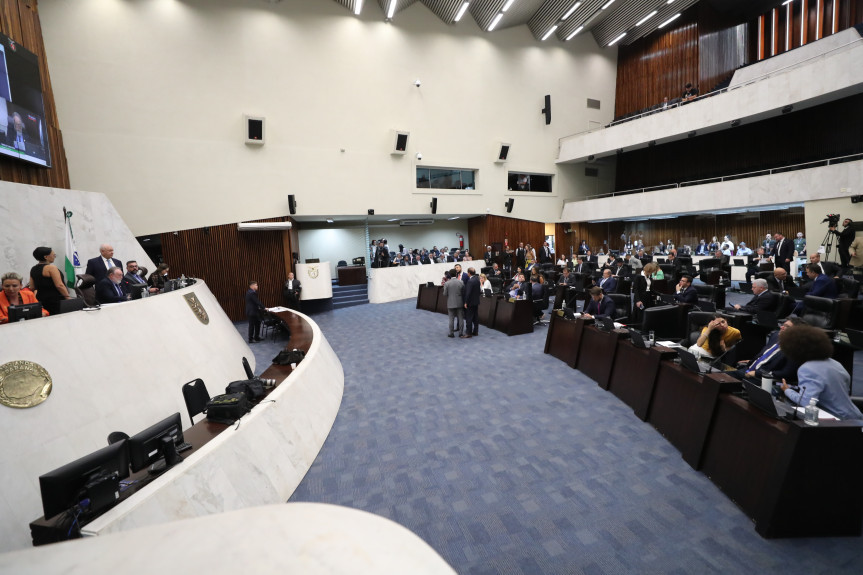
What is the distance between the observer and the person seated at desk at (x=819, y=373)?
2.55m

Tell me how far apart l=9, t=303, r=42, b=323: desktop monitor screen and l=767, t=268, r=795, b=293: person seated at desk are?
965cm

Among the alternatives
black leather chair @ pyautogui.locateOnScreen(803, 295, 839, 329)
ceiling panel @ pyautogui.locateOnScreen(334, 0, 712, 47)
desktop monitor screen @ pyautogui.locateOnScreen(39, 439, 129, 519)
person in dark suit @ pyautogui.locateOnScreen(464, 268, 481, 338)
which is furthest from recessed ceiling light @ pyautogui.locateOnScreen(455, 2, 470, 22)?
desktop monitor screen @ pyautogui.locateOnScreen(39, 439, 129, 519)

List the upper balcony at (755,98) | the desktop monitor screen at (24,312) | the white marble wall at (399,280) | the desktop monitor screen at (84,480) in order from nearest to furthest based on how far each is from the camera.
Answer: the desktop monitor screen at (84,480) < the desktop monitor screen at (24,312) < the upper balcony at (755,98) < the white marble wall at (399,280)

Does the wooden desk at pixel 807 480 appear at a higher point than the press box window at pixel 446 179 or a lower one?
lower

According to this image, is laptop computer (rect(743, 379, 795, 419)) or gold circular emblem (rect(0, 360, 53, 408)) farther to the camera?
gold circular emblem (rect(0, 360, 53, 408))

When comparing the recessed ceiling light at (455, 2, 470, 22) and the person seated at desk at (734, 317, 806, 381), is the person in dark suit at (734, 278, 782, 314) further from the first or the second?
the recessed ceiling light at (455, 2, 470, 22)

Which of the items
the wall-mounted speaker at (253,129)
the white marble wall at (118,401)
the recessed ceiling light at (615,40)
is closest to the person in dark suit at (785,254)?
the recessed ceiling light at (615,40)

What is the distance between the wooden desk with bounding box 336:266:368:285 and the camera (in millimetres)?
14023

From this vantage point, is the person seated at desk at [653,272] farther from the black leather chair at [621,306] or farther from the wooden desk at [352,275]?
the wooden desk at [352,275]

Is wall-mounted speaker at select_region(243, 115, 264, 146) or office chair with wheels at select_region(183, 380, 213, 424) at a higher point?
wall-mounted speaker at select_region(243, 115, 264, 146)

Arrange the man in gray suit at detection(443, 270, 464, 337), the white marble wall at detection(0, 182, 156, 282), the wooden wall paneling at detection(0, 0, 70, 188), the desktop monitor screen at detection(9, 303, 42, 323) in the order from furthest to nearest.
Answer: the man in gray suit at detection(443, 270, 464, 337) → the wooden wall paneling at detection(0, 0, 70, 188) → the white marble wall at detection(0, 182, 156, 282) → the desktop monitor screen at detection(9, 303, 42, 323)

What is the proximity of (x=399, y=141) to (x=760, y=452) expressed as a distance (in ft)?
43.6

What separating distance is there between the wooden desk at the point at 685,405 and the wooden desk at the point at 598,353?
3.03ft

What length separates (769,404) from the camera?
2576 millimetres
